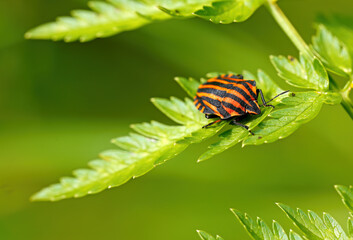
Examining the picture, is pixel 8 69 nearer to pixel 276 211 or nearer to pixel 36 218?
pixel 36 218

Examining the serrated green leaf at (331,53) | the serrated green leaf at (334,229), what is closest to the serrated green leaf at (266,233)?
the serrated green leaf at (334,229)

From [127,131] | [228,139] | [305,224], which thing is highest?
[127,131]

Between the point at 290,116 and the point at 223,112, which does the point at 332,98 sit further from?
the point at 223,112

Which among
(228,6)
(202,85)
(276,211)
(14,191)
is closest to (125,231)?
A: (14,191)

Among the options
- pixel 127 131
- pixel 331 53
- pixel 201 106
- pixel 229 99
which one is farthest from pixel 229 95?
pixel 127 131

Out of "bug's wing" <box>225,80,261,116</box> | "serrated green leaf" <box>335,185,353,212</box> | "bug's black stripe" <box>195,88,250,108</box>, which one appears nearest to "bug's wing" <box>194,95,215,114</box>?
"bug's black stripe" <box>195,88,250,108</box>

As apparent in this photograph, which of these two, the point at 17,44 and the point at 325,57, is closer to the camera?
the point at 325,57

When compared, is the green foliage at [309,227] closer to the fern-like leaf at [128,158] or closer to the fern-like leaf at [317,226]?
the fern-like leaf at [317,226]
